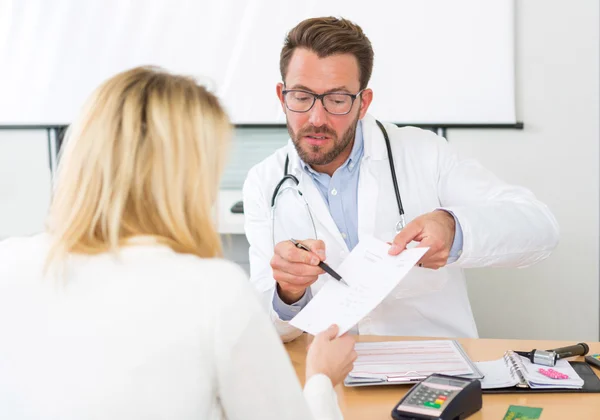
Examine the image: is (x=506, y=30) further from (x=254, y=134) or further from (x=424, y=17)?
(x=254, y=134)

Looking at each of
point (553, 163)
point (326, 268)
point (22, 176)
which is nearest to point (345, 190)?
point (326, 268)

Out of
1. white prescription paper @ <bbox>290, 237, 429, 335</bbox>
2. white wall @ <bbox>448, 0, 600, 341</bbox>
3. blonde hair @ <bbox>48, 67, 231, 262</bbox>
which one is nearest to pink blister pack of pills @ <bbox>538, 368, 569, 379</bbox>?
white prescription paper @ <bbox>290, 237, 429, 335</bbox>

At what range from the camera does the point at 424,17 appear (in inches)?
119

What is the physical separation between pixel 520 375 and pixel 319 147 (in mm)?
882

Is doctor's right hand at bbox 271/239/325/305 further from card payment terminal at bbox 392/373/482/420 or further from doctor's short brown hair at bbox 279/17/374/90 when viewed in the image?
doctor's short brown hair at bbox 279/17/374/90

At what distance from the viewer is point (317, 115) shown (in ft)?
6.59

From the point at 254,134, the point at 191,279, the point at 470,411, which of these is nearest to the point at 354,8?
the point at 254,134

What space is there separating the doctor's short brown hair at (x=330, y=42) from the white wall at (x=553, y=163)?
1.10m

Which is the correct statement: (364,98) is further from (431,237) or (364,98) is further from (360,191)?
(431,237)

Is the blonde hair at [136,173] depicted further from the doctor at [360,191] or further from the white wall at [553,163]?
the white wall at [553,163]

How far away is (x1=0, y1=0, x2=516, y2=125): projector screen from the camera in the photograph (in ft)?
9.87

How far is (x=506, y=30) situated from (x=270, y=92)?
1056 millimetres

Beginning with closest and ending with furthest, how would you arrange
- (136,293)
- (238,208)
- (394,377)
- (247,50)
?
(136,293) → (394,377) → (238,208) → (247,50)

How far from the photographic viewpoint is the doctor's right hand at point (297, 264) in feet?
5.29
